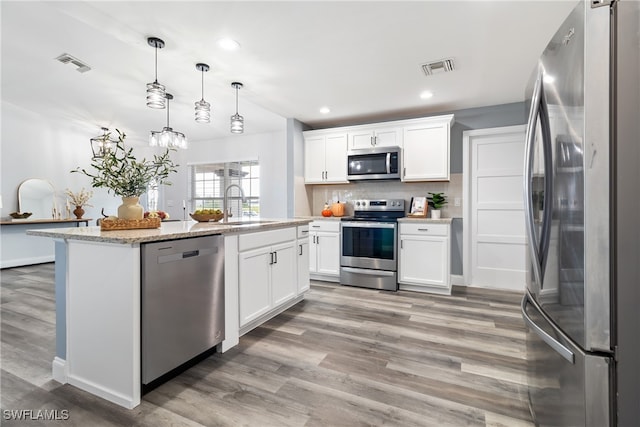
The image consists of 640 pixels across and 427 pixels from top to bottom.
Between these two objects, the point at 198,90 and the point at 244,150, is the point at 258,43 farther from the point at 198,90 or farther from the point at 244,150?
the point at 244,150

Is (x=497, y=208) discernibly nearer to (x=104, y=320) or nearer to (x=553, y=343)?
(x=553, y=343)

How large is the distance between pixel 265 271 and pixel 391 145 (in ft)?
8.15

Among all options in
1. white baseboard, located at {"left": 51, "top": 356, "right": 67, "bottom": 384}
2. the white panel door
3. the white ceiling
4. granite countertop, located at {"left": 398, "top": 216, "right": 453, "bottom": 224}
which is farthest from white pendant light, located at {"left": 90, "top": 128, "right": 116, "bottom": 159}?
the white panel door

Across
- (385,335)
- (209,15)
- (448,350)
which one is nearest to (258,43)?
(209,15)

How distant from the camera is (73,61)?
348 centimetres

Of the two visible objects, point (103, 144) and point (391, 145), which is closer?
point (103, 144)

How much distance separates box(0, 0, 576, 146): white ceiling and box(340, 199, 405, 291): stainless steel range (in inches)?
60.8

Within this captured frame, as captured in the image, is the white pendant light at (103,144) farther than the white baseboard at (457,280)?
No

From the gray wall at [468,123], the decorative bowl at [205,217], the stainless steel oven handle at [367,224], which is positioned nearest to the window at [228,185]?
the stainless steel oven handle at [367,224]

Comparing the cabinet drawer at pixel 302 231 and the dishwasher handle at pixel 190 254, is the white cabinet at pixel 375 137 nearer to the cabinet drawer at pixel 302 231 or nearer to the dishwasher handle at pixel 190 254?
the cabinet drawer at pixel 302 231

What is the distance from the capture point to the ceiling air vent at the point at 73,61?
339 cm

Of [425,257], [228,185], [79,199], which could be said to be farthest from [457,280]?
[79,199]

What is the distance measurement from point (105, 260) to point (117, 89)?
11.8ft

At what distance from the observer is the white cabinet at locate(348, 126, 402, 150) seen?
4.05 m
